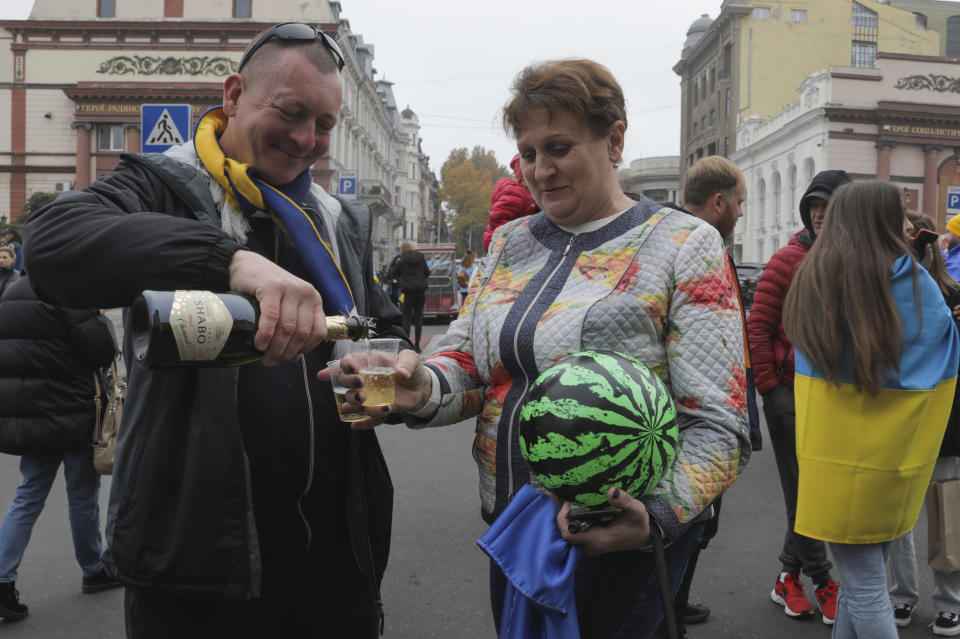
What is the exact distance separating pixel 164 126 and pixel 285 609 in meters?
6.81

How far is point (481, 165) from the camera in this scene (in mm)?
81188

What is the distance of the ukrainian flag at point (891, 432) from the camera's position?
9.14 ft

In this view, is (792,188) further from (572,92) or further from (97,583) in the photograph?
(572,92)

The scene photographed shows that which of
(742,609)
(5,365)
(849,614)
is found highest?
(5,365)

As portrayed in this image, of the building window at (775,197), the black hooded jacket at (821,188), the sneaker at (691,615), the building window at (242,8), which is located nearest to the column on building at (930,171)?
the building window at (775,197)

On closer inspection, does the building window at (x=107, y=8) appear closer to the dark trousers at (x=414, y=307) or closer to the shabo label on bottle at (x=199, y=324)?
the dark trousers at (x=414, y=307)

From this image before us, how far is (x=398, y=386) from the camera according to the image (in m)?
1.92

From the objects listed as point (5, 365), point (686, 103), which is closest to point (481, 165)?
point (686, 103)

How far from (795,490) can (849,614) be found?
1.16 m

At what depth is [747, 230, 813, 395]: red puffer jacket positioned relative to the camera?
159 inches

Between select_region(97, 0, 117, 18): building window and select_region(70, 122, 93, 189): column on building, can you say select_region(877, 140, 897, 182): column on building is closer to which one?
select_region(70, 122, 93, 189): column on building

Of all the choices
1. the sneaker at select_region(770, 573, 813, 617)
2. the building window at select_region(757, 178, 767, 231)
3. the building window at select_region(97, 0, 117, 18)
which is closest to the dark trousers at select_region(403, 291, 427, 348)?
the sneaker at select_region(770, 573, 813, 617)

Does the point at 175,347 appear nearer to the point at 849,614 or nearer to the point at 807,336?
the point at 807,336

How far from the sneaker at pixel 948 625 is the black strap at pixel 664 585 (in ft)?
9.53
